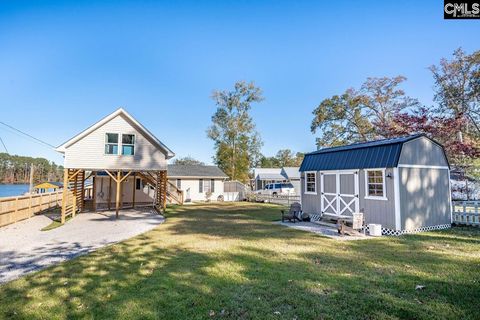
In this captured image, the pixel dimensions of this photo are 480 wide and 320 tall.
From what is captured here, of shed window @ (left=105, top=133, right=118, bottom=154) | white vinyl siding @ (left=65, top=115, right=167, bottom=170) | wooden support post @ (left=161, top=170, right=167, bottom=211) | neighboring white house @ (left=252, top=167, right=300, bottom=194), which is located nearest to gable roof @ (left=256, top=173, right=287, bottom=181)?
neighboring white house @ (left=252, top=167, right=300, bottom=194)

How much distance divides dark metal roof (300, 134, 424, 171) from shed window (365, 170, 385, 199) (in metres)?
0.35

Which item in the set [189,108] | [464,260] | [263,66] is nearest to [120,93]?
[189,108]

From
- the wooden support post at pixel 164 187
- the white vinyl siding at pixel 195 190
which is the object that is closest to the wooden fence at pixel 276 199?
the white vinyl siding at pixel 195 190

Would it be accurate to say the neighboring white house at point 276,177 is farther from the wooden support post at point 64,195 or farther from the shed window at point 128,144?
the wooden support post at point 64,195

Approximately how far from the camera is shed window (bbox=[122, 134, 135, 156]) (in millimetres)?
15247

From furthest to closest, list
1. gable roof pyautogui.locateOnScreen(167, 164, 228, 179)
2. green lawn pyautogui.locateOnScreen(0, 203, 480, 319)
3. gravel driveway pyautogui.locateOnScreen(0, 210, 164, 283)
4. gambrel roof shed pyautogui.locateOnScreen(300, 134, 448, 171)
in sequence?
gable roof pyautogui.locateOnScreen(167, 164, 228, 179) < gambrel roof shed pyautogui.locateOnScreen(300, 134, 448, 171) < gravel driveway pyautogui.locateOnScreen(0, 210, 164, 283) < green lawn pyautogui.locateOnScreen(0, 203, 480, 319)

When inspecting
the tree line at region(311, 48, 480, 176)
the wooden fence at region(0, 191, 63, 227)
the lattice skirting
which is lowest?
the lattice skirting

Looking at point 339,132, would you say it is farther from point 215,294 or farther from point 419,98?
point 215,294

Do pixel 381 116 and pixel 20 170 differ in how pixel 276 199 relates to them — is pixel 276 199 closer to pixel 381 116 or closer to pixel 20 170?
pixel 381 116

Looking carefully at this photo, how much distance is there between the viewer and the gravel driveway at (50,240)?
21.1ft

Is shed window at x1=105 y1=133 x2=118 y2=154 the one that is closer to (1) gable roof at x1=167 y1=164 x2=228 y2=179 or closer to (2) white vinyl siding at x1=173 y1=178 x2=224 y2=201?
(1) gable roof at x1=167 y1=164 x2=228 y2=179

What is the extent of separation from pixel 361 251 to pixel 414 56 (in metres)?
16.6

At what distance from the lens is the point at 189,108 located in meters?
31.7

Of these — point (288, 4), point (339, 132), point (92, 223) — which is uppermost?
point (288, 4)
